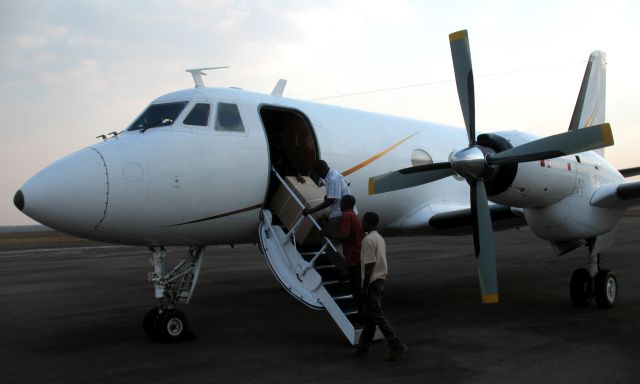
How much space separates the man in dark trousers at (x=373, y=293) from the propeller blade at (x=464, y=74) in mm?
3234

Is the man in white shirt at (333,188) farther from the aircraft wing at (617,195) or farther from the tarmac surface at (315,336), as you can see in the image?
the aircraft wing at (617,195)

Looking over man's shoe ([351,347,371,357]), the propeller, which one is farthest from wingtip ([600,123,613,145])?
man's shoe ([351,347,371,357])

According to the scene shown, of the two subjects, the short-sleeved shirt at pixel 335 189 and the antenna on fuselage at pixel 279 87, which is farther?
the antenna on fuselage at pixel 279 87

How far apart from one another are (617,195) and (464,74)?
10.2 ft

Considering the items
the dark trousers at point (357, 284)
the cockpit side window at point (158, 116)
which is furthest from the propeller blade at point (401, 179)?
the cockpit side window at point (158, 116)

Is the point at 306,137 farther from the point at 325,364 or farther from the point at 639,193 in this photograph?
the point at 639,193

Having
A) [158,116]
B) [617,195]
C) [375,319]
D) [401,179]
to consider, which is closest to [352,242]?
[375,319]

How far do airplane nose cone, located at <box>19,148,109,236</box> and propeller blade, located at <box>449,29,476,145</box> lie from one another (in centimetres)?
551

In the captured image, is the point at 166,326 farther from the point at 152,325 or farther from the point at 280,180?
the point at 280,180

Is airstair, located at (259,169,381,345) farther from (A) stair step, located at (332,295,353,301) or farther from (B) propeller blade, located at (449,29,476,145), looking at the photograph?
(B) propeller blade, located at (449,29,476,145)

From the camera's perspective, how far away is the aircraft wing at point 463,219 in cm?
1025

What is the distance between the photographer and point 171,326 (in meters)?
7.88

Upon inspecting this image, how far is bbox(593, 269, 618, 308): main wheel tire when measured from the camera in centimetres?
976

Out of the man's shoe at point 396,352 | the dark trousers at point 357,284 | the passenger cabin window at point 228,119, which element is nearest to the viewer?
the man's shoe at point 396,352
